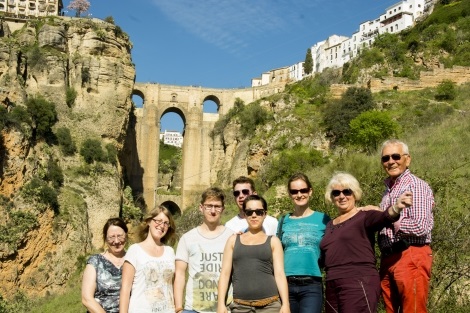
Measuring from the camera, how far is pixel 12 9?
60.0 m

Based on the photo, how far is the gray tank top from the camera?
4273 millimetres

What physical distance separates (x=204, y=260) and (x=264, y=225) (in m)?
0.72

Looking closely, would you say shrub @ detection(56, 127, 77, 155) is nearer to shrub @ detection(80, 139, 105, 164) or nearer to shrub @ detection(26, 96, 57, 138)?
shrub @ detection(80, 139, 105, 164)

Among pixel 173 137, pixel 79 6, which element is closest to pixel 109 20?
pixel 79 6

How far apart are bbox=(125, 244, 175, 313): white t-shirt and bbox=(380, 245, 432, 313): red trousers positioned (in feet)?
6.68

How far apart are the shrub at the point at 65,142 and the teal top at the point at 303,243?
28325mm

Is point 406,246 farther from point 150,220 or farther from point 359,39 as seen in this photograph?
point 359,39

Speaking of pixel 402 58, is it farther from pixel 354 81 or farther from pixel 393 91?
pixel 393 91

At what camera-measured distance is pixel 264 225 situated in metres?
5.10

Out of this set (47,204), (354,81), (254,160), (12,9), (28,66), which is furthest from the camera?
(12,9)

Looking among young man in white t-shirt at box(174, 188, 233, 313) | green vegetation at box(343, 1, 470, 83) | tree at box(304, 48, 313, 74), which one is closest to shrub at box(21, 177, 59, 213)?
young man in white t-shirt at box(174, 188, 233, 313)

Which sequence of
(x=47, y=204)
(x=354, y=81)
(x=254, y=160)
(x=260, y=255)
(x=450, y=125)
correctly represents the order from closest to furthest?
(x=260, y=255) → (x=450, y=125) → (x=47, y=204) → (x=254, y=160) → (x=354, y=81)

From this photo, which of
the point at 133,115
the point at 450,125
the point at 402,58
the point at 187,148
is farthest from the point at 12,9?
the point at 450,125

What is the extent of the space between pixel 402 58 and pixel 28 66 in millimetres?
29406
